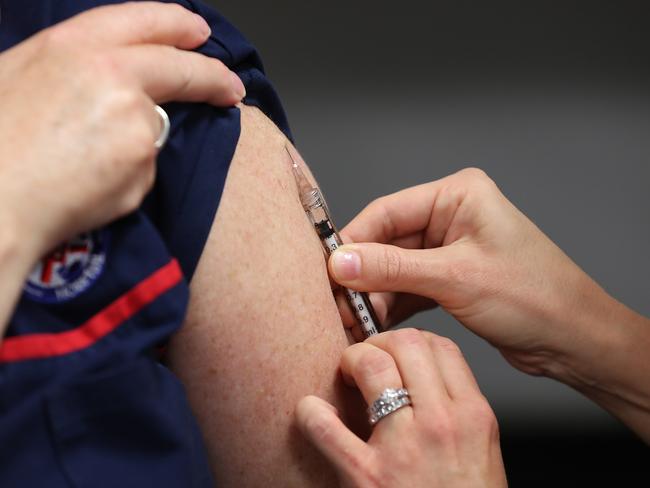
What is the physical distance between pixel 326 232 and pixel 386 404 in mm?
233

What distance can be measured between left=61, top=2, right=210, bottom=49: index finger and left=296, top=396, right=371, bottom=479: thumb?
1.33 ft

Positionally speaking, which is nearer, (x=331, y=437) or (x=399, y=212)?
(x=331, y=437)

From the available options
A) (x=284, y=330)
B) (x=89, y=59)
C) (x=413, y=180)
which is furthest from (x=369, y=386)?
(x=413, y=180)

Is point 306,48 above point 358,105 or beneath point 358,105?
above

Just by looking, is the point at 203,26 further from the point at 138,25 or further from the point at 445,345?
the point at 445,345

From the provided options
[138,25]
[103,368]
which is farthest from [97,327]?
[138,25]

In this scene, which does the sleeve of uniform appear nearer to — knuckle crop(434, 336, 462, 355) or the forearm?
knuckle crop(434, 336, 462, 355)

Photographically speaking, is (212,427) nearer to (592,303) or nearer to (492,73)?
(592,303)

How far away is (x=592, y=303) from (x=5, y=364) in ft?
2.78

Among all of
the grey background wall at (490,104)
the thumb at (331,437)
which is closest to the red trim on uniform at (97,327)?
the thumb at (331,437)

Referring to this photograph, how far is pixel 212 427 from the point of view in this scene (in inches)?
34.4

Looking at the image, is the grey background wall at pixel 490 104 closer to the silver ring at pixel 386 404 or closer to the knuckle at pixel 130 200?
the silver ring at pixel 386 404

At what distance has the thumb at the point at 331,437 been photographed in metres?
0.85

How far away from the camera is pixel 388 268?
102 centimetres
